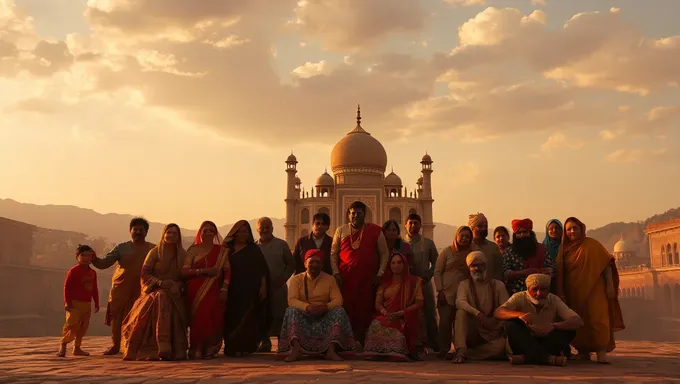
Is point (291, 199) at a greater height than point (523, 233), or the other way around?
point (291, 199)

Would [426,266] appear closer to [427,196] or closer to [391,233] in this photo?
[391,233]

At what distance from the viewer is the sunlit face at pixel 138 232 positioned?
22.6ft

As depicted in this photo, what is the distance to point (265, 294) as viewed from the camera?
21.5ft

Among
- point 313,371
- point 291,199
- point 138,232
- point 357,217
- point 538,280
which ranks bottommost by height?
point 313,371

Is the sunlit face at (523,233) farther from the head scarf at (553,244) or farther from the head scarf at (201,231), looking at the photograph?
the head scarf at (201,231)

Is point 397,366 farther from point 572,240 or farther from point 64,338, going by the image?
point 64,338

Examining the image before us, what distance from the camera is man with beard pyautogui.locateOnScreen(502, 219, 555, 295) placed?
6.16 m

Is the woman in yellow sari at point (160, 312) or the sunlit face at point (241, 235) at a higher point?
the sunlit face at point (241, 235)

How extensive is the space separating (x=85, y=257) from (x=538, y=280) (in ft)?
16.3

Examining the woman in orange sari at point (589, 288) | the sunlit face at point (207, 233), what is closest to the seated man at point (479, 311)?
the woman in orange sari at point (589, 288)

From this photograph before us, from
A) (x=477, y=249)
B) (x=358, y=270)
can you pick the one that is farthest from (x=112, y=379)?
(x=477, y=249)

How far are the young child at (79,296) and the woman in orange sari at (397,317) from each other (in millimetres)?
3313

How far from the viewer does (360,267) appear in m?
6.39

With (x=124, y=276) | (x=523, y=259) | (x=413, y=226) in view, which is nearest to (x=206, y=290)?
(x=124, y=276)
